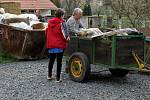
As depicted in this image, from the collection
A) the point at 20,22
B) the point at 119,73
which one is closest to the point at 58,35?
the point at 119,73

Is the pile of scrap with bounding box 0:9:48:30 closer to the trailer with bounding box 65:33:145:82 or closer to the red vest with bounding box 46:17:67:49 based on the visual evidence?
the trailer with bounding box 65:33:145:82

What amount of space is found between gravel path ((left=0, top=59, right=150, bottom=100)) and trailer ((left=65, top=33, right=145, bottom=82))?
0.36 m

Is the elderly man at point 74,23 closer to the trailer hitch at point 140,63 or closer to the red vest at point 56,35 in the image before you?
the red vest at point 56,35

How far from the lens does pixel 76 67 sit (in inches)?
397

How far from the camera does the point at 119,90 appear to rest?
9070 millimetres

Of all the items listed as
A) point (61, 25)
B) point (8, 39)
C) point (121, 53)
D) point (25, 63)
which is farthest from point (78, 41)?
point (8, 39)

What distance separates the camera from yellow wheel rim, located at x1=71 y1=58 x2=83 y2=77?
9.91m

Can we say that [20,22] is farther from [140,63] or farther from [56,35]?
[140,63]

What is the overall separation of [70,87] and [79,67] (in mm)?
711

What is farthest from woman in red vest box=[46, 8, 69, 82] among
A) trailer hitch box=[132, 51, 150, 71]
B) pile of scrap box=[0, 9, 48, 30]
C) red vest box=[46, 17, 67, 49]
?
pile of scrap box=[0, 9, 48, 30]

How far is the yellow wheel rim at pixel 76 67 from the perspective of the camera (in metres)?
9.91

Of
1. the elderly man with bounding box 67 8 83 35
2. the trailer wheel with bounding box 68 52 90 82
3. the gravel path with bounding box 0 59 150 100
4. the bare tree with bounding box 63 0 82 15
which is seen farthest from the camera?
the bare tree with bounding box 63 0 82 15

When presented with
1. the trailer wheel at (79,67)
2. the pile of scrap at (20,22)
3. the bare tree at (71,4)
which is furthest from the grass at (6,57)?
the bare tree at (71,4)

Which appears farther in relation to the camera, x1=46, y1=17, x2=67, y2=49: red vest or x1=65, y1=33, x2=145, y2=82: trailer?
x1=46, y1=17, x2=67, y2=49: red vest
